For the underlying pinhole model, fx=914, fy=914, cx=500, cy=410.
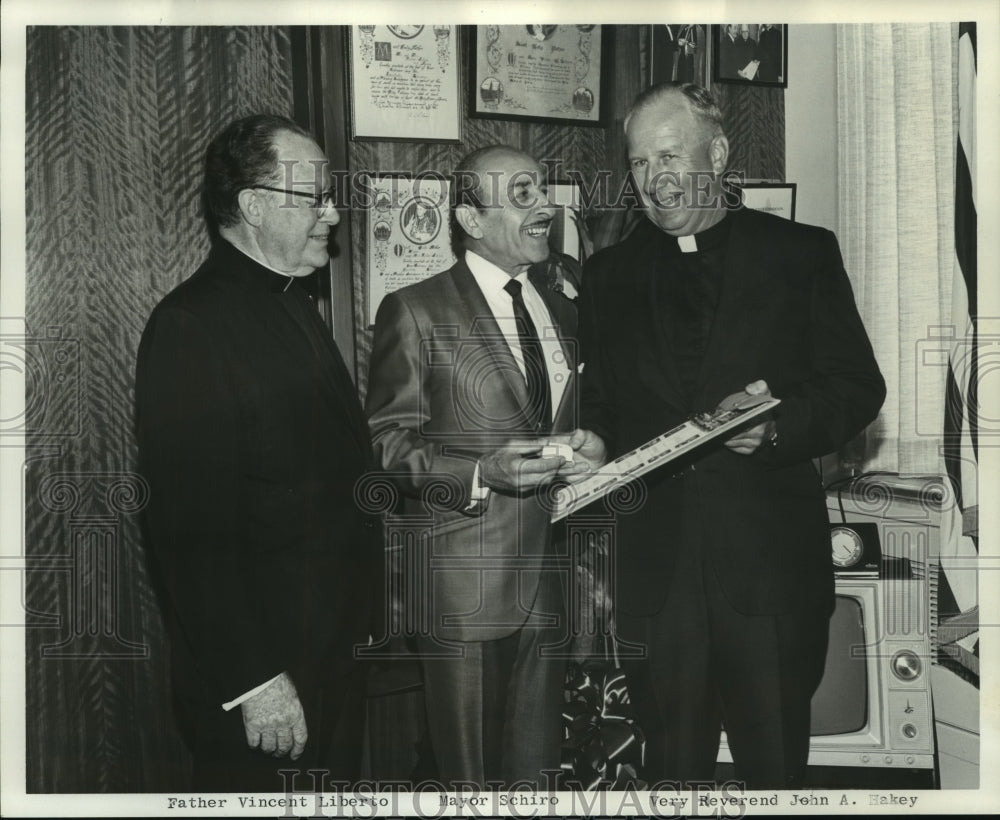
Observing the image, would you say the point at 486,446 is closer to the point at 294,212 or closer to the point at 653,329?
the point at 653,329

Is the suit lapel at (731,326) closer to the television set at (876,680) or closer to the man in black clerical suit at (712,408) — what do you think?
the man in black clerical suit at (712,408)

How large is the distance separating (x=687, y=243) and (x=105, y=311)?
4.92ft

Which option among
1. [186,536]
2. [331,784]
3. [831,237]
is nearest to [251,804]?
[331,784]

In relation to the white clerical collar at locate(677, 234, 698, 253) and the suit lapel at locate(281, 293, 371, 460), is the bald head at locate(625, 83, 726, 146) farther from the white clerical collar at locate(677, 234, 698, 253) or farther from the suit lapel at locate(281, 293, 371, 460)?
the suit lapel at locate(281, 293, 371, 460)

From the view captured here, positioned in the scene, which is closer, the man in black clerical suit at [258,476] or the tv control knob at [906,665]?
the man in black clerical suit at [258,476]

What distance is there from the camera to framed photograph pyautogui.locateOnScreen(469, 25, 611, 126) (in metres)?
2.34

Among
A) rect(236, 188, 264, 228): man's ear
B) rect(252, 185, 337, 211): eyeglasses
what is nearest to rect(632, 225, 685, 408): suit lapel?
rect(252, 185, 337, 211): eyeglasses

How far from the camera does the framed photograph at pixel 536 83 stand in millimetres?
2342

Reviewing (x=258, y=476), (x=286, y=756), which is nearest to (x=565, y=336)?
(x=258, y=476)

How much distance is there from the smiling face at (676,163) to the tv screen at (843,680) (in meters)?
1.06

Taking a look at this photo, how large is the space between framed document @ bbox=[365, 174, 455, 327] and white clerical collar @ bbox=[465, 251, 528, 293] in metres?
0.05

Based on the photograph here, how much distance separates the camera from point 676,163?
7.64 ft

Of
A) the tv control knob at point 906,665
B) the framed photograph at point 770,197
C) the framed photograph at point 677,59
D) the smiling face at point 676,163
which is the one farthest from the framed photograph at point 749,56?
the tv control knob at point 906,665

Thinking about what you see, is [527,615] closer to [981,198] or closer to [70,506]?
[70,506]
